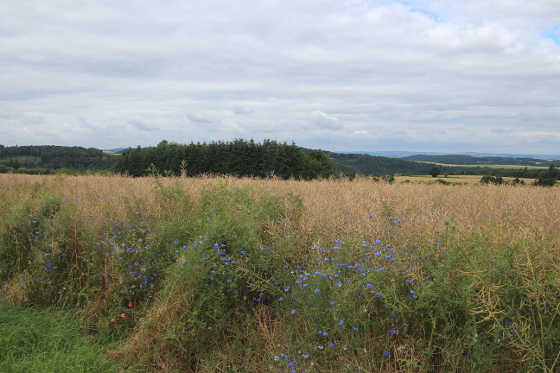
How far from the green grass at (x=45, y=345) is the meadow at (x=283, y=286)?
2 centimetres

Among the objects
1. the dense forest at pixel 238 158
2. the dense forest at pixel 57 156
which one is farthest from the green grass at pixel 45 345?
the dense forest at pixel 57 156

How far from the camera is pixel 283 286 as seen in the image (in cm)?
396

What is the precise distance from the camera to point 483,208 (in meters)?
5.36

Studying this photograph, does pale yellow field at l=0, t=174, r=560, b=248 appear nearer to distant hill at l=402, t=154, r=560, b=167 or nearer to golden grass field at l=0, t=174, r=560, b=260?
golden grass field at l=0, t=174, r=560, b=260

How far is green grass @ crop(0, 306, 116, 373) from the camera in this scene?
3.52m

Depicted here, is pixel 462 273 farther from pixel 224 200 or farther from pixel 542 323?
pixel 224 200

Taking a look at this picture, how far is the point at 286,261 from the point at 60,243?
157 inches

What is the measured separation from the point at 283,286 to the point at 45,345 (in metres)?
3.01

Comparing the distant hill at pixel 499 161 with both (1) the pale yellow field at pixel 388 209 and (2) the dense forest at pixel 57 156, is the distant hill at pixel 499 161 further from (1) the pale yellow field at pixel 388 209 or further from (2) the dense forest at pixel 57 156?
(2) the dense forest at pixel 57 156

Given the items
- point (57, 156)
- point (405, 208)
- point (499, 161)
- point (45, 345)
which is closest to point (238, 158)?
point (499, 161)

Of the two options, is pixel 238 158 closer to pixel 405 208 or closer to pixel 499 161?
pixel 499 161

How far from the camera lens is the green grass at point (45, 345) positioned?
352 cm

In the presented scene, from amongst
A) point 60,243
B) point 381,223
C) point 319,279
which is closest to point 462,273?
point 319,279

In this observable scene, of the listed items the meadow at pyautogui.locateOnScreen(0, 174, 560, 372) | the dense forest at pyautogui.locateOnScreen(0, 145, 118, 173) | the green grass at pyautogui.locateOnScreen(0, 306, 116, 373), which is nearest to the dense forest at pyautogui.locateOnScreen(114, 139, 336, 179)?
the dense forest at pyautogui.locateOnScreen(0, 145, 118, 173)
